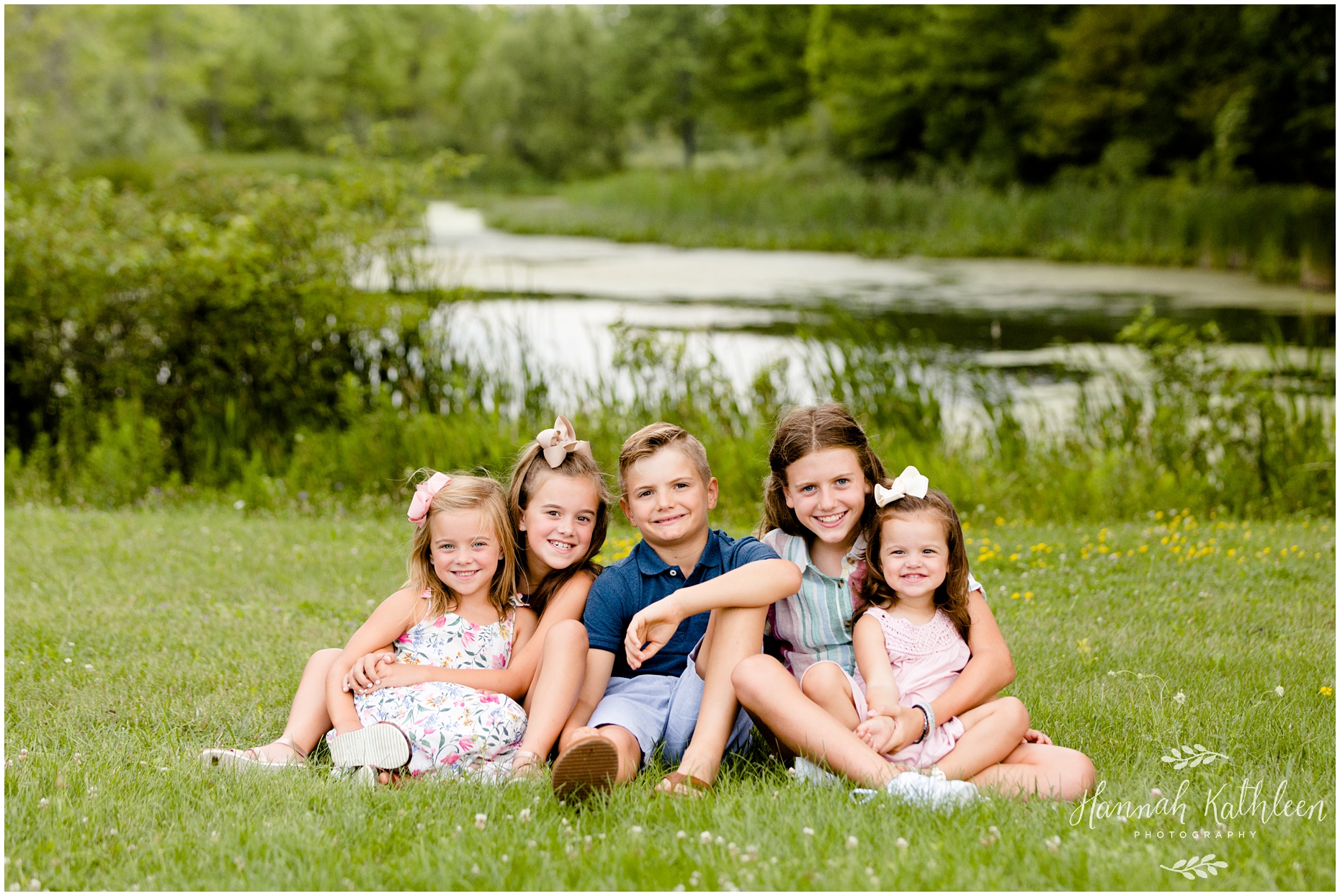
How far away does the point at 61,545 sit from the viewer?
221 inches

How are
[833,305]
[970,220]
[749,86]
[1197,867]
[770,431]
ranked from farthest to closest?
[749,86] < [970,220] < [833,305] < [770,431] < [1197,867]

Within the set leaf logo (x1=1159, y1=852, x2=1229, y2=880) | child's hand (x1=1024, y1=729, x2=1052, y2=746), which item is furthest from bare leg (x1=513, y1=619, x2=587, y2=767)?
leaf logo (x1=1159, y1=852, x2=1229, y2=880)

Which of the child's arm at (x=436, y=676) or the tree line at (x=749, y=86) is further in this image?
the tree line at (x=749, y=86)

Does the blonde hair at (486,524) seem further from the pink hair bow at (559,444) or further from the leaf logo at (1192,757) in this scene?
the leaf logo at (1192,757)

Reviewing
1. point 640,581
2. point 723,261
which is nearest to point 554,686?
point 640,581

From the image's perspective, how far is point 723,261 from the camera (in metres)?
19.5

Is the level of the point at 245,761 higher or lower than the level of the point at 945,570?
lower

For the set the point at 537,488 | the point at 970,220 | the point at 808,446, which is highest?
the point at 970,220

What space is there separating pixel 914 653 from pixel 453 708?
3.90ft

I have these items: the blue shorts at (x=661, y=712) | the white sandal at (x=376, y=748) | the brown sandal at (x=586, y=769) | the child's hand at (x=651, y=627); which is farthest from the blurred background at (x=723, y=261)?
the brown sandal at (x=586, y=769)

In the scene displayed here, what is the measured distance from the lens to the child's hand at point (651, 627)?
289cm

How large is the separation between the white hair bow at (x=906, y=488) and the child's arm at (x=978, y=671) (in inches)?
12.9

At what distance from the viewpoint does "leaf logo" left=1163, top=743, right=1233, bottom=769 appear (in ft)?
9.95

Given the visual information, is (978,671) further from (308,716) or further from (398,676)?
(308,716)
